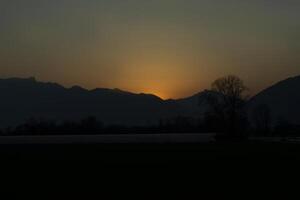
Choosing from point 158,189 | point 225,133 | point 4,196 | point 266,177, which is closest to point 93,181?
point 158,189

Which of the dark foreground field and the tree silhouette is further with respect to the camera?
the tree silhouette

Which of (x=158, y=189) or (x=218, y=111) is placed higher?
(x=218, y=111)

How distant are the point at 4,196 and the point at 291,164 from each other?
22.4 m

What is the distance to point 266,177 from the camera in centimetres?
3036

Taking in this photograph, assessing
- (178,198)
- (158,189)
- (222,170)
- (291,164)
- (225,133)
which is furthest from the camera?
(225,133)

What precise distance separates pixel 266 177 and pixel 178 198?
9.19 meters

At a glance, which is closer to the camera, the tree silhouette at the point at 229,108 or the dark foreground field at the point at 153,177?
the dark foreground field at the point at 153,177

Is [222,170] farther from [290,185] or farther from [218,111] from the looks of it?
[218,111]

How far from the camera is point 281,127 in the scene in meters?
184

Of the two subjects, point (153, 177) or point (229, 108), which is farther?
point (229, 108)

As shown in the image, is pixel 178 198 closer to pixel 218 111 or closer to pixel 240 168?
pixel 240 168

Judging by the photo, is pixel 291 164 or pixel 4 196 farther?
pixel 291 164

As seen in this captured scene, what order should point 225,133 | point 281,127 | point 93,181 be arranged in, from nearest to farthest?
point 93,181
point 225,133
point 281,127

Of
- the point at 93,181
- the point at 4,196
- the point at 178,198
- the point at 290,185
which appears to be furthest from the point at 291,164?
the point at 4,196
